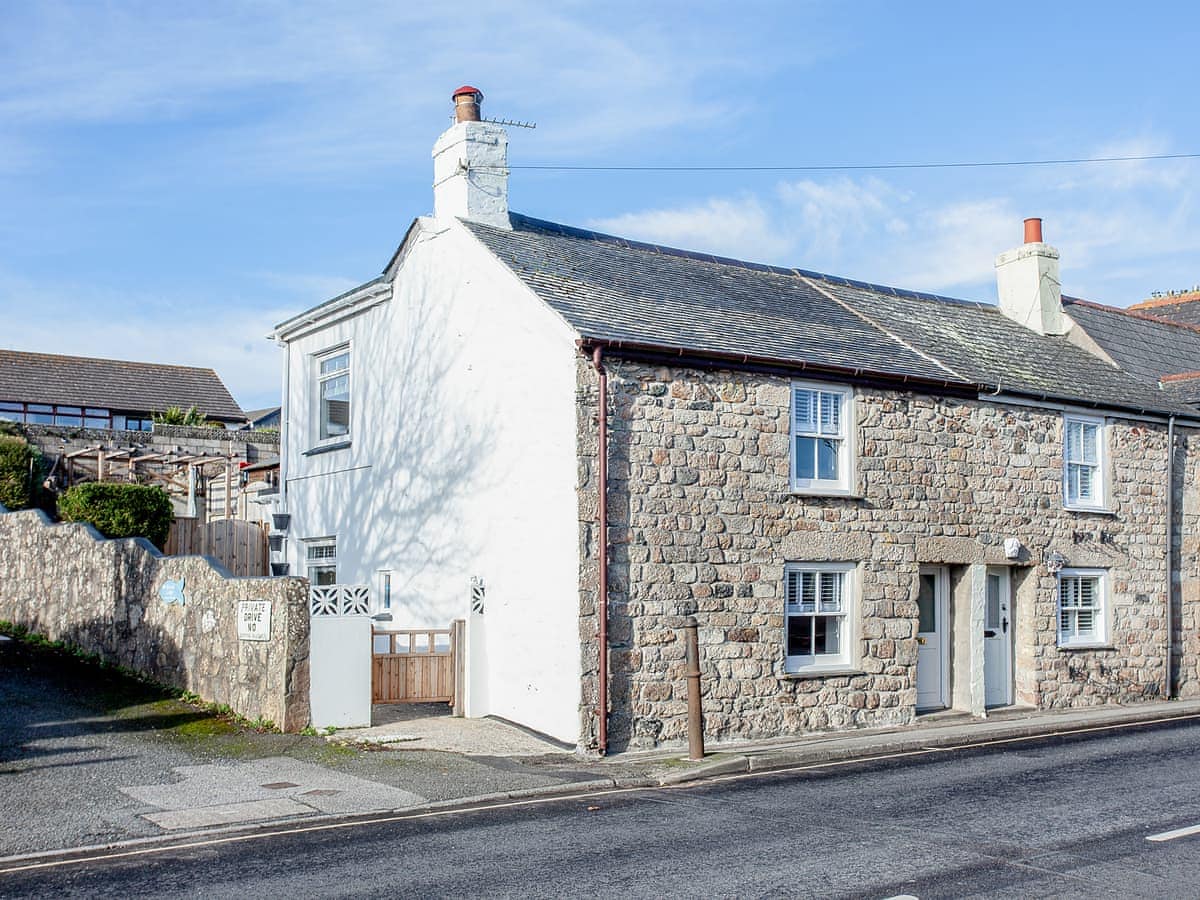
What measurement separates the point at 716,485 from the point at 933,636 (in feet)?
15.6

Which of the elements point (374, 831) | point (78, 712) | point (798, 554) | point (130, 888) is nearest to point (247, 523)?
point (78, 712)

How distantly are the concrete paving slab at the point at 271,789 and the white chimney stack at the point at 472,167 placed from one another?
27.7 ft

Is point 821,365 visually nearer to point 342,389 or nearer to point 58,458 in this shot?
point 342,389

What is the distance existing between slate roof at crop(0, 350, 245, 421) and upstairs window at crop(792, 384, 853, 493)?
33.0 meters

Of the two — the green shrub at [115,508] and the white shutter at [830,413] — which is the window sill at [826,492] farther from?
the green shrub at [115,508]

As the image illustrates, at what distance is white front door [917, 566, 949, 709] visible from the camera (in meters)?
16.8

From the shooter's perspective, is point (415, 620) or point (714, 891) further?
point (415, 620)

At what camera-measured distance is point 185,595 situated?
49.0ft

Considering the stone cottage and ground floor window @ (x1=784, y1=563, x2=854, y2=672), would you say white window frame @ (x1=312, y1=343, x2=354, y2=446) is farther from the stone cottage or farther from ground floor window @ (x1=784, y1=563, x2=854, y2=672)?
ground floor window @ (x1=784, y1=563, x2=854, y2=672)

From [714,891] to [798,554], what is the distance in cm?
796

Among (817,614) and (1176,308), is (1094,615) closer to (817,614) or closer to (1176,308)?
(817,614)

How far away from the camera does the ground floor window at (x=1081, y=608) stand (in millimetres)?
18281

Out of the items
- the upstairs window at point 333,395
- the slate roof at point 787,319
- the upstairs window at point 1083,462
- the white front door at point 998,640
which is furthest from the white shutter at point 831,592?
the upstairs window at point 333,395

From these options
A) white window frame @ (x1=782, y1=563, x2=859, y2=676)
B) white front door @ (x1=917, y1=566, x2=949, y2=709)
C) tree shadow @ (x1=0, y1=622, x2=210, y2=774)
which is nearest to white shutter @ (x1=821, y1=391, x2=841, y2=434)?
white window frame @ (x1=782, y1=563, x2=859, y2=676)
